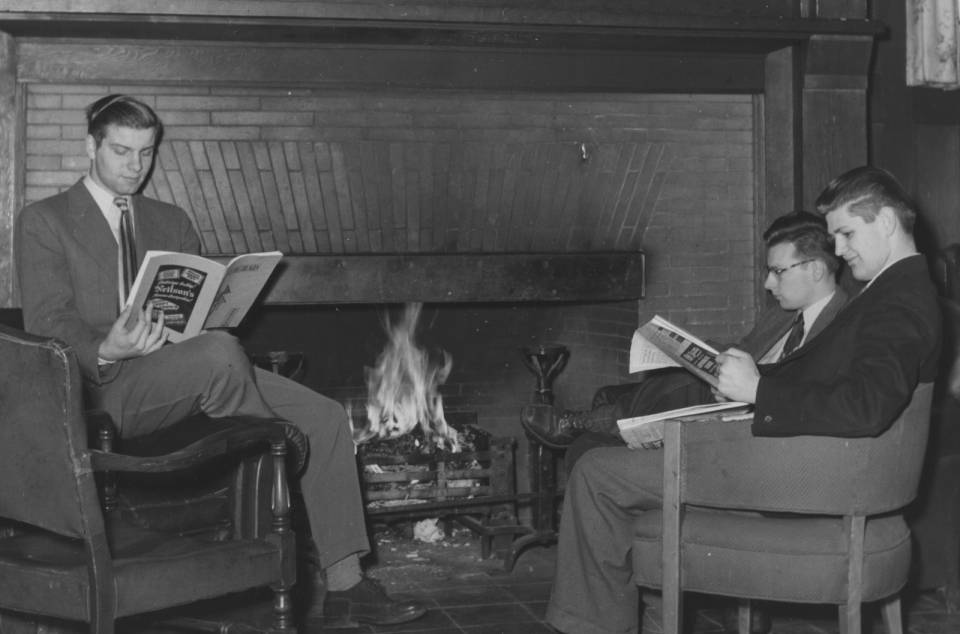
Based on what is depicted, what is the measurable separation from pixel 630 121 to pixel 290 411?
1.91m

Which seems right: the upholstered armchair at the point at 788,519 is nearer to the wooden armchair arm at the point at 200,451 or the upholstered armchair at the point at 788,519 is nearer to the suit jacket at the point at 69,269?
the wooden armchair arm at the point at 200,451

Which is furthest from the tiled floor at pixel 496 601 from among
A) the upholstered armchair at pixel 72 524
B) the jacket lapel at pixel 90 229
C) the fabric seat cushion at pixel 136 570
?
the jacket lapel at pixel 90 229

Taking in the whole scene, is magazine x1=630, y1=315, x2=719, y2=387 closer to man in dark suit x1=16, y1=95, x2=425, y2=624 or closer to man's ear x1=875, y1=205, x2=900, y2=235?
man's ear x1=875, y1=205, x2=900, y2=235

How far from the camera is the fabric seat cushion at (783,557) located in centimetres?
284

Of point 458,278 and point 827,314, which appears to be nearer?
point 827,314

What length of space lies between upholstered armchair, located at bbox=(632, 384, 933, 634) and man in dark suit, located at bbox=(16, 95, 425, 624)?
114cm

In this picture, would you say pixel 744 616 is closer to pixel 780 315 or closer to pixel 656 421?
pixel 656 421

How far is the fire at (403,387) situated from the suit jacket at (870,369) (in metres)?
2.47

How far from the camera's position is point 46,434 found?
257 cm

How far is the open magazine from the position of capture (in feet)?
10.0

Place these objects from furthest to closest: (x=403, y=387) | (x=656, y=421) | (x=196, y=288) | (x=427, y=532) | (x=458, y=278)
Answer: (x=403, y=387) < (x=427, y=532) < (x=458, y=278) < (x=196, y=288) < (x=656, y=421)

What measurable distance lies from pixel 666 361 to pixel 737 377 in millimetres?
336

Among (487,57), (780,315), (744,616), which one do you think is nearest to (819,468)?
(744,616)

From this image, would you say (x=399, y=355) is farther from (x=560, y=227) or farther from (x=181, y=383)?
(x=181, y=383)
